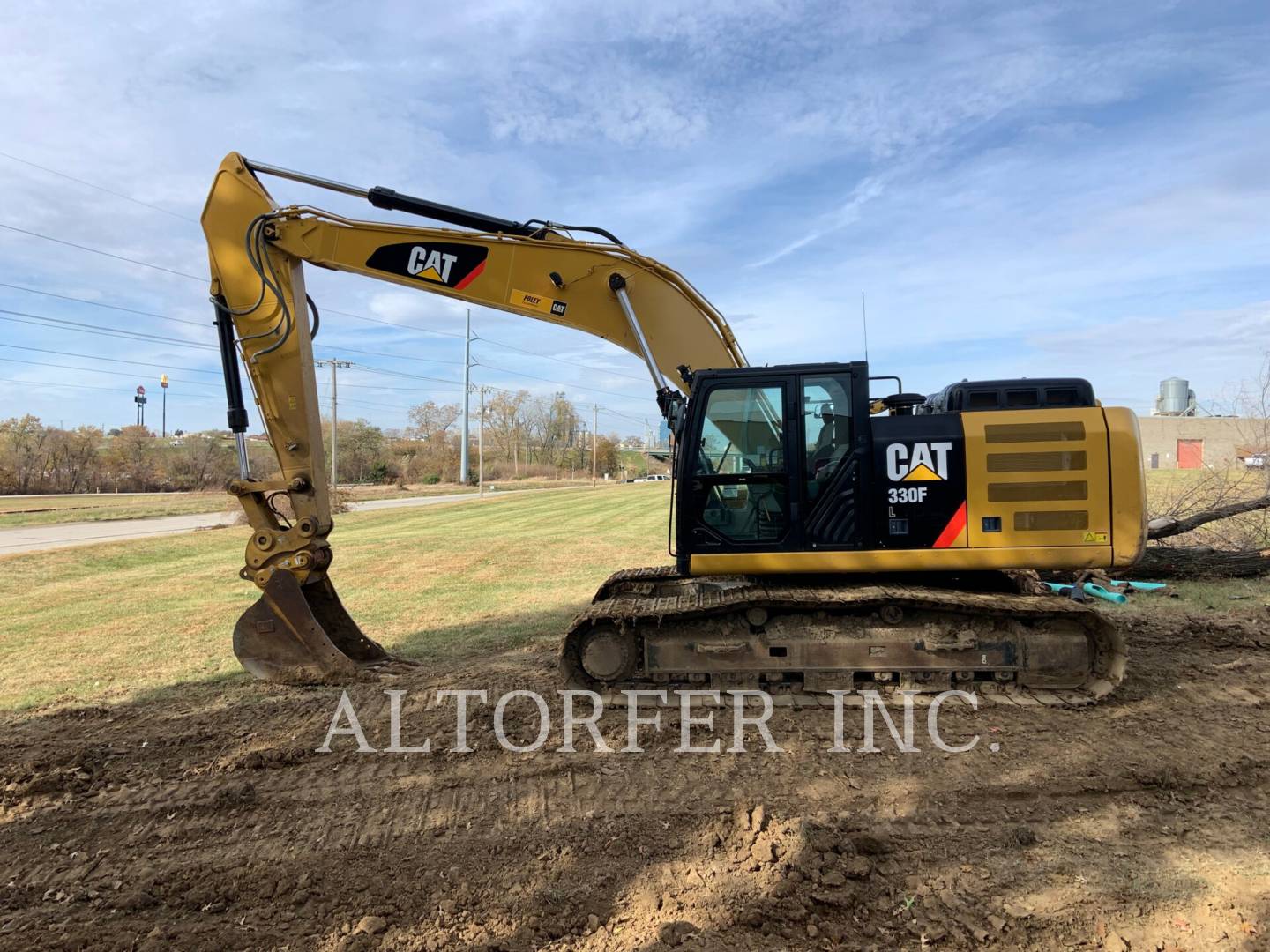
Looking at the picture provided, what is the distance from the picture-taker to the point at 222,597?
37.2 feet

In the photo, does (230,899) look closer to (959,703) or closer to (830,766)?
(830,766)

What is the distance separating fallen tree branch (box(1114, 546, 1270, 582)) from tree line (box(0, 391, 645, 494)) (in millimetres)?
26133

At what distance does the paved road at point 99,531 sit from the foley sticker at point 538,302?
16.0 m

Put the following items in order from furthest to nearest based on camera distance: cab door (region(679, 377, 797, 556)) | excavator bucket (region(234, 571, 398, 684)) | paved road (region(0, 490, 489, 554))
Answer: paved road (region(0, 490, 489, 554))
excavator bucket (region(234, 571, 398, 684))
cab door (region(679, 377, 797, 556))

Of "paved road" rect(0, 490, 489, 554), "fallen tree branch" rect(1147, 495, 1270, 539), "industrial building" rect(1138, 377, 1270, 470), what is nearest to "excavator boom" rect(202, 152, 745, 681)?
"fallen tree branch" rect(1147, 495, 1270, 539)

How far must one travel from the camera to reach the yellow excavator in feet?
18.2

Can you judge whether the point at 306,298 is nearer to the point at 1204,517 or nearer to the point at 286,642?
the point at 286,642

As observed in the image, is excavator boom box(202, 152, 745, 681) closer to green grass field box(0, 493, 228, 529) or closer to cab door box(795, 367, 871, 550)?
cab door box(795, 367, 871, 550)

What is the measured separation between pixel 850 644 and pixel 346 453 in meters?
65.8

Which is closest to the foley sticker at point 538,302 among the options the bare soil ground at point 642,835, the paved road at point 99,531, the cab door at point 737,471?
the cab door at point 737,471

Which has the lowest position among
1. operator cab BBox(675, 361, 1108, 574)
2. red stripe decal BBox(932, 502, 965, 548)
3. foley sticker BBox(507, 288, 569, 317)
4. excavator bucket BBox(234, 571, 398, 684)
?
excavator bucket BBox(234, 571, 398, 684)

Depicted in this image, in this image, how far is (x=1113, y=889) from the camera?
10.6 feet

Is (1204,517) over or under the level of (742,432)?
under

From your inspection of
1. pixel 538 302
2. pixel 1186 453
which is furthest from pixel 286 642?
pixel 1186 453
